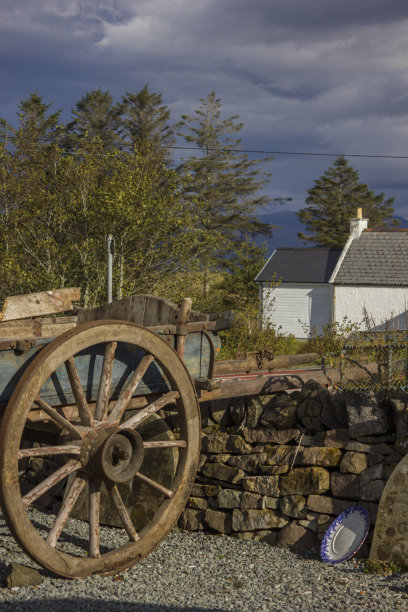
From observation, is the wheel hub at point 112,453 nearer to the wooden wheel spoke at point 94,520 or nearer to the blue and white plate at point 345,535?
the wooden wheel spoke at point 94,520

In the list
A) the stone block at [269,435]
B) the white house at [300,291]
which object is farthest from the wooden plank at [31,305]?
the white house at [300,291]

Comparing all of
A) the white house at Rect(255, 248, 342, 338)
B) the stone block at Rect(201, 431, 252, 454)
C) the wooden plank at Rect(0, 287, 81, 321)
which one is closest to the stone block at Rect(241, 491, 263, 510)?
the stone block at Rect(201, 431, 252, 454)

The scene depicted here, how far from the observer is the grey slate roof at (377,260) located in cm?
2786

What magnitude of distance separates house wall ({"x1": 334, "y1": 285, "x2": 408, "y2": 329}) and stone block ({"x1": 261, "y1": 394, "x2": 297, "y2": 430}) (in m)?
21.2

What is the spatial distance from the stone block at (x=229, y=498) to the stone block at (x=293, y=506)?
0.45 m

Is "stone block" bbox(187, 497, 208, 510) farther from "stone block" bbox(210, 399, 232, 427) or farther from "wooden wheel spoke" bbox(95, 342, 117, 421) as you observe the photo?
"wooden wheel spoke" bbox(95, 342, 117, 421)

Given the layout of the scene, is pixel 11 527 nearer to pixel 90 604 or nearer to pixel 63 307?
pixel 90 604

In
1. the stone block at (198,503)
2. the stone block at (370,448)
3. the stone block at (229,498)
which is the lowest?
the stone block at (198,503)

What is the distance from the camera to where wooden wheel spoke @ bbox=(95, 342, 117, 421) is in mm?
4871

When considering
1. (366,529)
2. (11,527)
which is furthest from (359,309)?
(11,527)

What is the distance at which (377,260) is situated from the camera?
28.8m

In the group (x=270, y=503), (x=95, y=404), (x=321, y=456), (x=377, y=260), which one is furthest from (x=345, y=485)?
(x=377, y=260)

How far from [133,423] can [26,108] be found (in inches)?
1506

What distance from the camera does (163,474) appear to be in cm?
635
